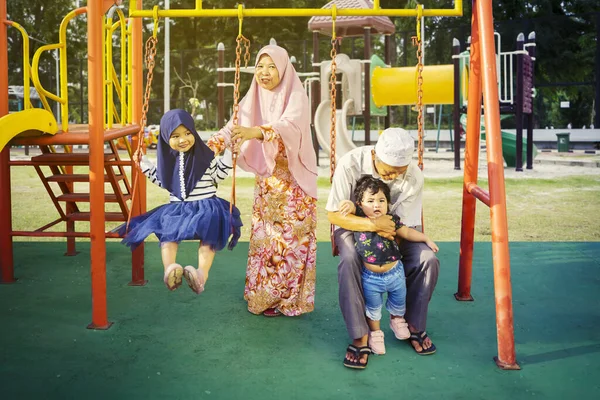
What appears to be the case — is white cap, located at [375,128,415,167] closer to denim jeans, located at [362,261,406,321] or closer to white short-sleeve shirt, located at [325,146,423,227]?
white short-sleeve shirt, located at [325,146,423,227]

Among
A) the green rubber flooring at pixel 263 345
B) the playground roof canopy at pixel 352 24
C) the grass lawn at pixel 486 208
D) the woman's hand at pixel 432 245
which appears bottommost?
the green rubber flooring at pixel 263 345

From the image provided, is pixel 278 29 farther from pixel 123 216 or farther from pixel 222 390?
pixel 222 390

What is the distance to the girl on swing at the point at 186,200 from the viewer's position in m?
3.86

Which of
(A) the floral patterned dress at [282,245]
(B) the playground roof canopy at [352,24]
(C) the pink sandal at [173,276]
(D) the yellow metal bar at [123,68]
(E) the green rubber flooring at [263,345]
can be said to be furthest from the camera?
(B) the playground roof canopy at [352,24]

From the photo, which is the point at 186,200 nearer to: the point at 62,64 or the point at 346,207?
the point at 346,207

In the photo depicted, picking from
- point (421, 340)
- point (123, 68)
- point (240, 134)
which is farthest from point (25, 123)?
point (421, 340)

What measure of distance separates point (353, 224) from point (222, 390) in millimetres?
1038

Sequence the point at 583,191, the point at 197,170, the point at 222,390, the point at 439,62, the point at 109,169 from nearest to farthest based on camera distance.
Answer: the point at 222,390, the point at 197,170, the point at 109,169, the point at 583,191, the point at 439,62

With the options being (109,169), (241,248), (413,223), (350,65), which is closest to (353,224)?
(413,223)

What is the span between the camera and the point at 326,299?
4.80 metres

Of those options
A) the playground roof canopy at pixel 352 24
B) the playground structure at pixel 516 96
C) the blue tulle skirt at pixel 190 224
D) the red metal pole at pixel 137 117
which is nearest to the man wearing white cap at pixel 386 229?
the blue tulle skirt at pixel 190 224

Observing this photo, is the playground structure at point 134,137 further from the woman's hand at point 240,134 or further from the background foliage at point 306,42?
the background foliage at point 306,42

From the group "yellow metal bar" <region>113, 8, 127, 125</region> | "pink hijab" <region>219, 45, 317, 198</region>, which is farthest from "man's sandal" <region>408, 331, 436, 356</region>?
"yellow metal bar" <region>113, 8, 127, 125</region>

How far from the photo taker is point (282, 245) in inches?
170
